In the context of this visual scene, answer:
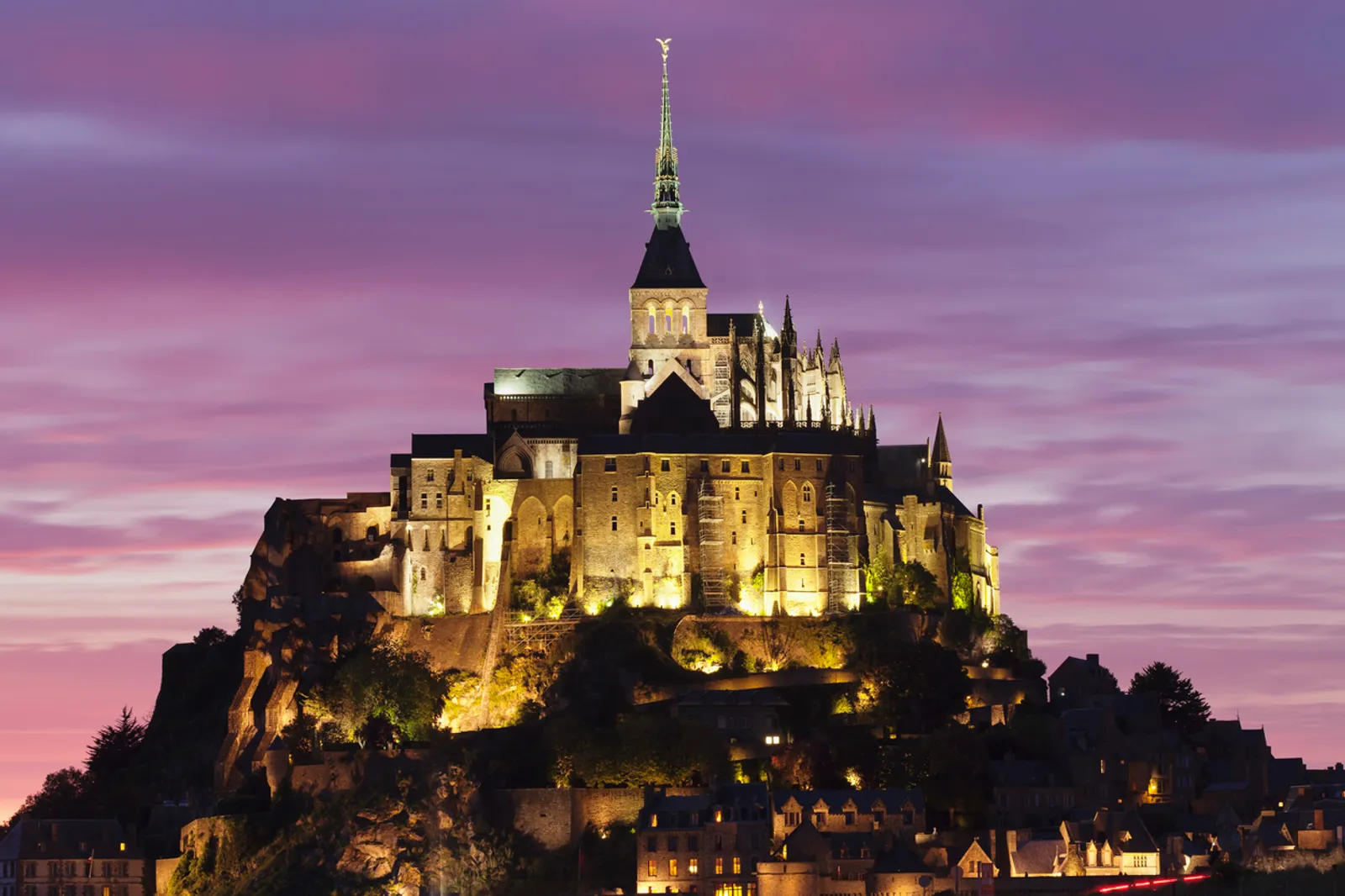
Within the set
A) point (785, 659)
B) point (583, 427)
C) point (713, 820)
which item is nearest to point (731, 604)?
point (785, 659)

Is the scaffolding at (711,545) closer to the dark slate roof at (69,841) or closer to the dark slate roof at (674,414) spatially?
the dark slate roof at (674,414)

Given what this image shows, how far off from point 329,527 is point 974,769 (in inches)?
1643

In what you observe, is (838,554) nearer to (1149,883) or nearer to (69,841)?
(1149,883)

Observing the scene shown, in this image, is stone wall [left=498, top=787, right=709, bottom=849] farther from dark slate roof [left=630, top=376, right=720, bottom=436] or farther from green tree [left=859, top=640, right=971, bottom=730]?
dark slate roof [left=630, top=376, right=720, bottom=436]

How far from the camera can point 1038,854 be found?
119062mm

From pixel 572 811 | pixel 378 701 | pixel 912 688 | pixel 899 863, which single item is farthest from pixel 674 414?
pixel 899 863

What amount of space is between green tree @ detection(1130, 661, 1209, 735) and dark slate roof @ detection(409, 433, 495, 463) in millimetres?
34426

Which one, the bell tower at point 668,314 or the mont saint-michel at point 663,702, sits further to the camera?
the bell tower at point 668,314

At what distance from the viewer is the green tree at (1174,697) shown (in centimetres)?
14375

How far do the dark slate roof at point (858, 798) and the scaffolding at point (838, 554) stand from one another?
A: 23.3m

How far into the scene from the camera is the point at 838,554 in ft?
478

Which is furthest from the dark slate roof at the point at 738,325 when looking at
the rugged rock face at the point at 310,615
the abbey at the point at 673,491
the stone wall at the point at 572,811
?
the stone wall at the point at 572,811

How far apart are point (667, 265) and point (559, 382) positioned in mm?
8522

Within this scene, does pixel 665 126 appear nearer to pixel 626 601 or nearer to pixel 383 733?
pixel 626 601
